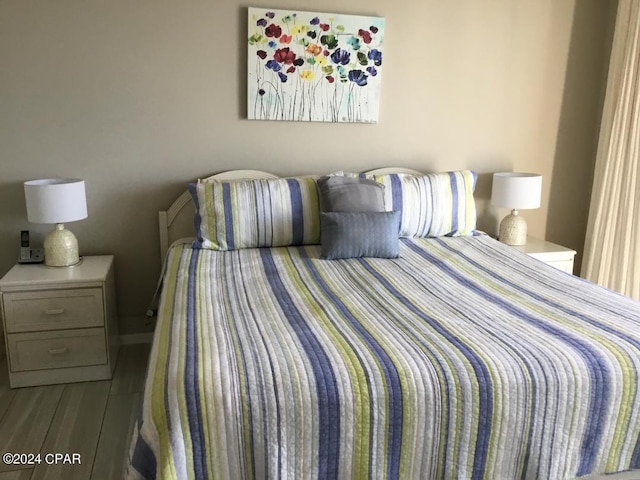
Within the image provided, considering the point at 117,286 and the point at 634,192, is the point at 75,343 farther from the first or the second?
the point at 634,192

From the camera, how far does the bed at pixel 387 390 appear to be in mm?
1371

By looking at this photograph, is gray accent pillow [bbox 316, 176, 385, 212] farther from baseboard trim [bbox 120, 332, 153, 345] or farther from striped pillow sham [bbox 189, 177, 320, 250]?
baseboard trim [bbox 120, 332, 153, 345]

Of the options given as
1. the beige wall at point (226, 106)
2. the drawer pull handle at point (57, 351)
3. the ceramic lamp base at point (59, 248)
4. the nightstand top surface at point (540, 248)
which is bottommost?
the drawer pull handle at point (57, 351)

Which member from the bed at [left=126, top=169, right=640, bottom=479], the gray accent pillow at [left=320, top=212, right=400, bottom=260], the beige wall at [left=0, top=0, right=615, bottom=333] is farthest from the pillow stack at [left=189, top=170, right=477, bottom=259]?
the bed at [left=126, top=169, right=640, bottom=479]

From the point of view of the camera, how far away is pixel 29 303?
2.50 meters

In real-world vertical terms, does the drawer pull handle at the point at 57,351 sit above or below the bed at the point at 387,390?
below

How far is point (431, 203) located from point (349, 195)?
20.0 inches

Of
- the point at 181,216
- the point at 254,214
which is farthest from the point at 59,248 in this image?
the point at 254,214

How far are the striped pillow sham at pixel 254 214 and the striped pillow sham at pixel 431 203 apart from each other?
431 mm

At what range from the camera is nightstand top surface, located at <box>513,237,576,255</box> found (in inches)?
121

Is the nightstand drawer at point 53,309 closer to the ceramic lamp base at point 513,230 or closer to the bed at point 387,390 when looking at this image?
the bed at point 387,390

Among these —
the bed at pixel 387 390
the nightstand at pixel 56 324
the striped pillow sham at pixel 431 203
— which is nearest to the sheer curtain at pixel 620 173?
the striped pillow sham at pixel 431 203

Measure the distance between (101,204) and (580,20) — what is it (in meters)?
2.94

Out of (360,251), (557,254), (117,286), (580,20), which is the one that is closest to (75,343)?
(117,286)
